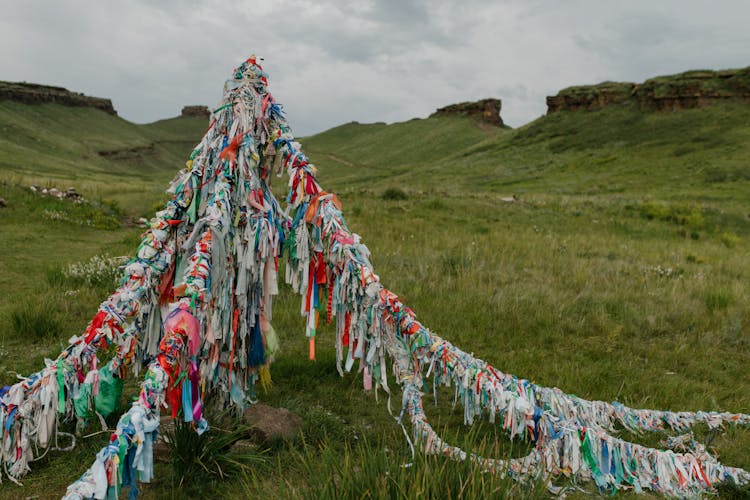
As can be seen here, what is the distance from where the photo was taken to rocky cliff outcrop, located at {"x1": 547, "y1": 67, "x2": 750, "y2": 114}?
1801 inches

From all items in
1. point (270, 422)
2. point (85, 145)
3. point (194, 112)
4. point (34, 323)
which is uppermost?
point (194, 112)

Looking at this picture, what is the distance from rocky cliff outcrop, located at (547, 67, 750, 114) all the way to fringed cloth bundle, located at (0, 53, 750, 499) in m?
54.8

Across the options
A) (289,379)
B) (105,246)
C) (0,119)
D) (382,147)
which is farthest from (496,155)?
(0,119)

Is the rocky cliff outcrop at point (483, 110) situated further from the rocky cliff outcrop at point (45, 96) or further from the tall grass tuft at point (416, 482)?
the tall grass tuft at point (416, 482)

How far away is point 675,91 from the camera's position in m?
49.0

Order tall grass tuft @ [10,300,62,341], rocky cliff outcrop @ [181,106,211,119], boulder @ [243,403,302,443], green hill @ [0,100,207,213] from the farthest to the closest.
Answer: rocky cliff outcrop @ [181,106,211,119] → green hill @ [0,100,207,213] → tall grass tuft @ [10,300,62,341] → boulder @ [243,403,302,443]

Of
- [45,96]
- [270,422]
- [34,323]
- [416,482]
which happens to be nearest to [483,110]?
[45,96]

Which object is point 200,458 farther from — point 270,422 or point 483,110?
point 483,110

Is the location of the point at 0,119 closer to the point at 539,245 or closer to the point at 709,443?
the point at 539,245

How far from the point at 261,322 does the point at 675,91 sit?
57446mm

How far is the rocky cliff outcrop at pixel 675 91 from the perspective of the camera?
45.8m

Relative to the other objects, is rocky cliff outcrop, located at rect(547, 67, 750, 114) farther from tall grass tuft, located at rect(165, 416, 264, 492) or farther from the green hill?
tall grass tuft, located at rect(165, 416, 264, 492)

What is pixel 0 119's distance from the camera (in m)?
74.3

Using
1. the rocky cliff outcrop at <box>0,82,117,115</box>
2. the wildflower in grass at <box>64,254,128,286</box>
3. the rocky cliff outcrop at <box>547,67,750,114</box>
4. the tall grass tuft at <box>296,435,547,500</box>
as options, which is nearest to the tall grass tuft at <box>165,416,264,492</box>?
the tall grass tuft at <box>296,435,547,500</box>
